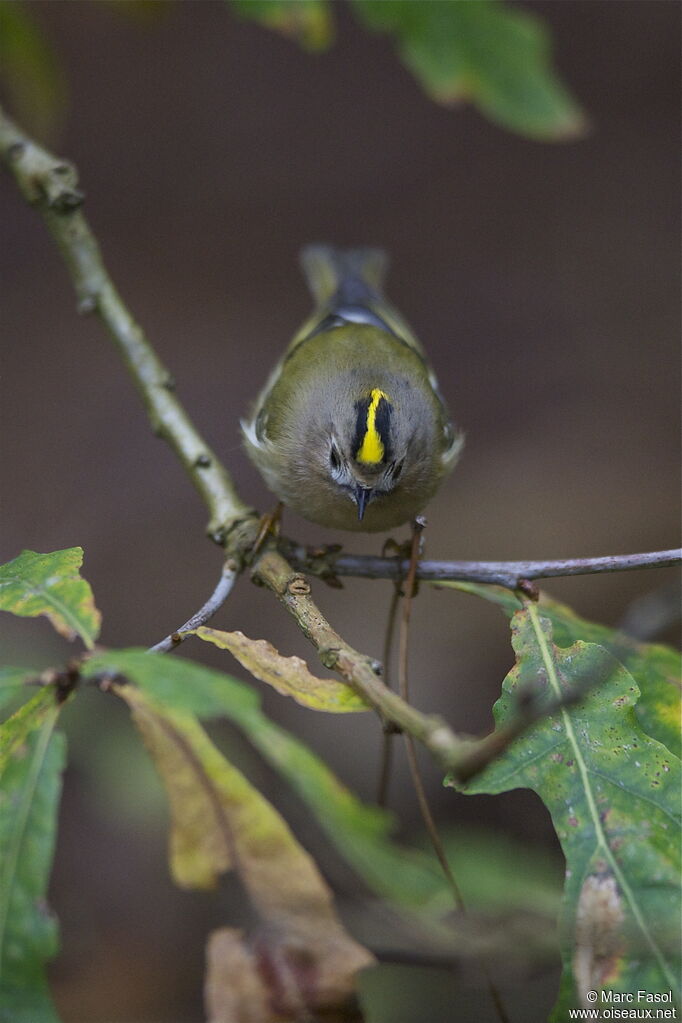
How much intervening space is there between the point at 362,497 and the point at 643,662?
3.10 feet

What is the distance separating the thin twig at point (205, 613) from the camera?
166cm

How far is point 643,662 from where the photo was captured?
1.98 metres

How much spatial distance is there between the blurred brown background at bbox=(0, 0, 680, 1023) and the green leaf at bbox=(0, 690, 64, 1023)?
1483mm

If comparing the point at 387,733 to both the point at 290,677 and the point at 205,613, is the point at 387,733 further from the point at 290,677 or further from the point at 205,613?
the point at 205,613

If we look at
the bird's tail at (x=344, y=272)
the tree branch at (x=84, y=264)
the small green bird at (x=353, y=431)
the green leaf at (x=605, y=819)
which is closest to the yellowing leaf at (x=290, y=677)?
the green leaf at (x=605, y=819)

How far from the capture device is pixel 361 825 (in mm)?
1149

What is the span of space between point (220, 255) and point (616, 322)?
112 inches

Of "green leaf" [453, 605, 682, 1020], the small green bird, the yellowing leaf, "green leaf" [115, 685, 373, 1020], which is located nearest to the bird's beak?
the small green bird

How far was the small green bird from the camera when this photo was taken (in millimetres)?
2693

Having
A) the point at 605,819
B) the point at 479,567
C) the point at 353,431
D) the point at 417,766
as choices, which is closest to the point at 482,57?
the point at 353,431

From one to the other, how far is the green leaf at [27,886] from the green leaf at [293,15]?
1.89 metres

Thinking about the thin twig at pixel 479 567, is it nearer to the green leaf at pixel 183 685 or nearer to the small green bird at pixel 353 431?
the small green bird at pixel 353 431

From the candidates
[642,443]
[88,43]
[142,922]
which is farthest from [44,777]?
[88,43]

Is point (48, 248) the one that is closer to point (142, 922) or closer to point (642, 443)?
point (642, 443)
